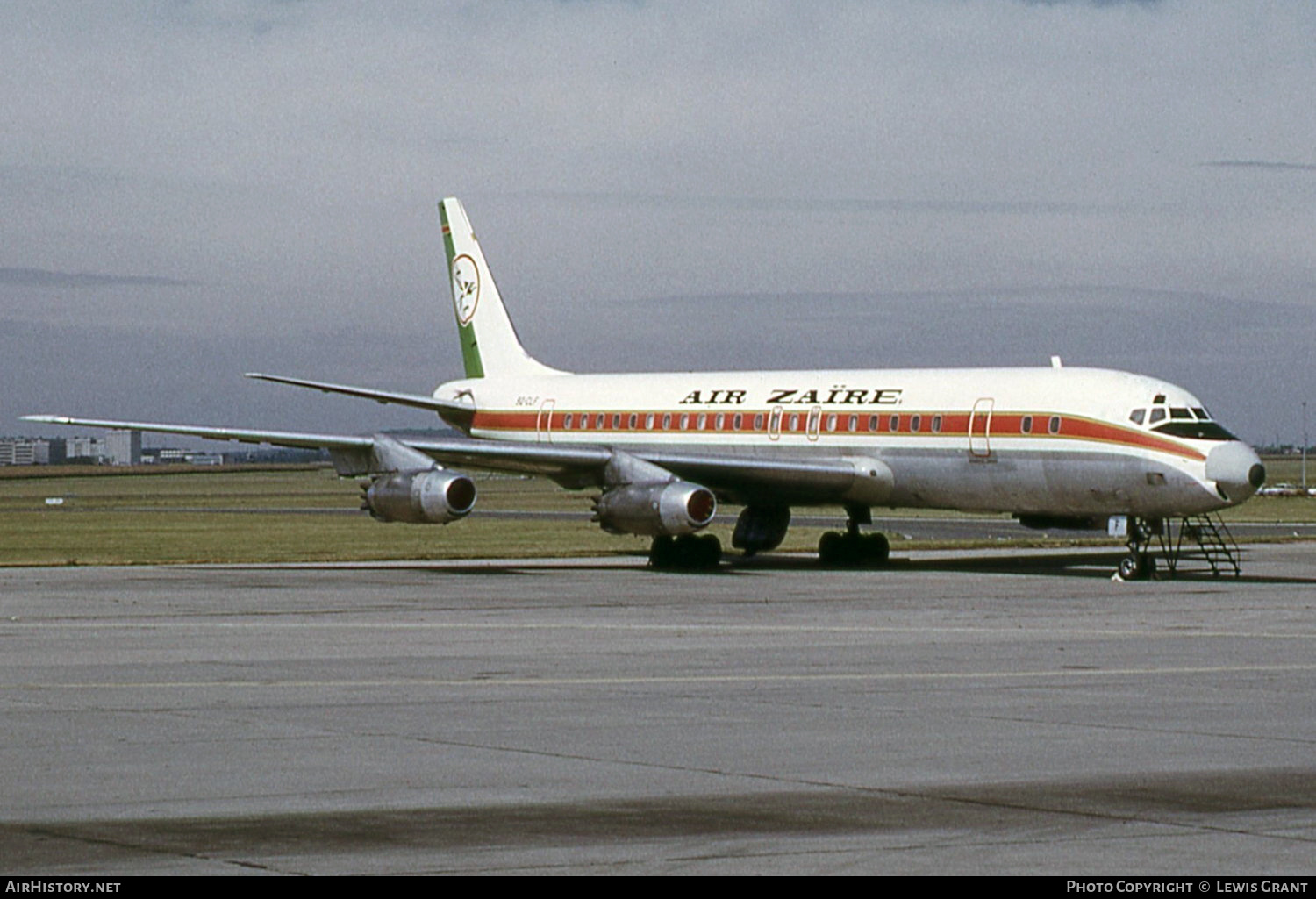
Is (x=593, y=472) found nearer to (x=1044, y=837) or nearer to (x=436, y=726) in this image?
(x=436, y=726)

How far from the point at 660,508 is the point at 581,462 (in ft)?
8.61

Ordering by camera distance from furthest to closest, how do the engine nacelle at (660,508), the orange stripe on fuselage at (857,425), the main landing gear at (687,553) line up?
the main landing gear at (687,553) → the engine nacelle at (660,508) → the orange stripe on fuselage at (857,425)

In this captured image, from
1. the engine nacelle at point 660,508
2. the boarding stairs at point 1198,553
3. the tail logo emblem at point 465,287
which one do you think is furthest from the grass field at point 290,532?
the boarding stairs at point 1198,553

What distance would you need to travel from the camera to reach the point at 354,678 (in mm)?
19266

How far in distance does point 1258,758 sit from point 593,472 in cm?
2751

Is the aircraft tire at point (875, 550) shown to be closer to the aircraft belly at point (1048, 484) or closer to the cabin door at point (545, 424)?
the aircraft belly at point (1048, 484)

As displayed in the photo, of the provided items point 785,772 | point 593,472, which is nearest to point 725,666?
point 785,772

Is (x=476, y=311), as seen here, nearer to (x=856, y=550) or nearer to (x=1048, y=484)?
(x=856, y=550)

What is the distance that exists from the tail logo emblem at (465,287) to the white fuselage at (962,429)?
196 inches

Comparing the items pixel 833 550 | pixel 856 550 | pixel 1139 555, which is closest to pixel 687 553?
pixel 833 550

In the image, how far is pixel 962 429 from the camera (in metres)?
38.2

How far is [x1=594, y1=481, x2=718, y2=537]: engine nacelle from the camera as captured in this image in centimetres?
3778

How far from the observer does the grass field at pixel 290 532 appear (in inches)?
1863

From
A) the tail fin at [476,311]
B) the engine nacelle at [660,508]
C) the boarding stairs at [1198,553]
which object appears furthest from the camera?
the tail fin at [476,311]
